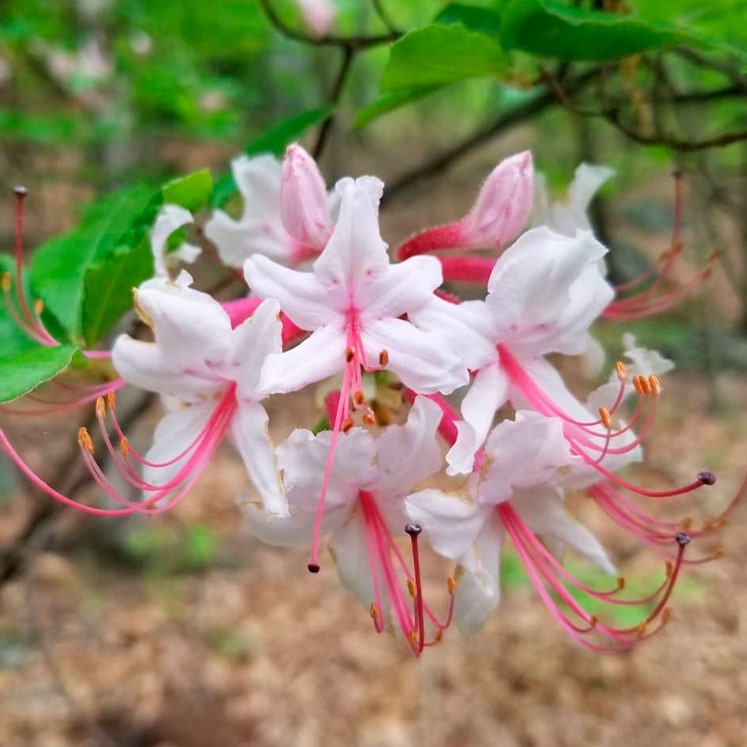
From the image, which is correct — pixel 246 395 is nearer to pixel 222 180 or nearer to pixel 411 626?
pixel 411 626

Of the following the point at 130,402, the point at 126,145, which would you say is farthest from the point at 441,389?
the point at 126,145

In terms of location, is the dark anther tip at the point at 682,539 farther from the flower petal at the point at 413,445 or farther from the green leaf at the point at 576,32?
the green leaf at the point at 576,32

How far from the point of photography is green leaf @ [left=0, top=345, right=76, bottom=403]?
626mm

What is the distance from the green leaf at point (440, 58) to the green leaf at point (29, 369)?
40 centimetres

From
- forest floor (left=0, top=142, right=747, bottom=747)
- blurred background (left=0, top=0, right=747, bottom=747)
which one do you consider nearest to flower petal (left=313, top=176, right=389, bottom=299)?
blurred background (left=0, top=0, right=747, bottom=747)

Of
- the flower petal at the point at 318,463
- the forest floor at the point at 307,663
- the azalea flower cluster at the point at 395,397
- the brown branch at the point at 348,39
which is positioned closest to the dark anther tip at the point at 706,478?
the azalea flower cluster at the point at 395,397

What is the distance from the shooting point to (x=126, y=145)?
288 cm

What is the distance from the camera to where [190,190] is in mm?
856

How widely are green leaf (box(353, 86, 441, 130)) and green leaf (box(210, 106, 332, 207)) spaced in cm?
11

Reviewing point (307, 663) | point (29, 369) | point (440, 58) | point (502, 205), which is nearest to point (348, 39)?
point (440, 58)

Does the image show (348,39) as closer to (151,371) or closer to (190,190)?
(190,190)

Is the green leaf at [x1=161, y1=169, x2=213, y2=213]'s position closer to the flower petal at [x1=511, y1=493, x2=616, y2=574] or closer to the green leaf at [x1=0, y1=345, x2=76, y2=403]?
the green leaf at [x1=0, y1=345, x2=76, y2=403]

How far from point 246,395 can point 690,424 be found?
3999 mm

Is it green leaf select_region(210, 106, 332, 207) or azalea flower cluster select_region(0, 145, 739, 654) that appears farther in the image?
green leaf select_region(210, 106, 332, 207)
